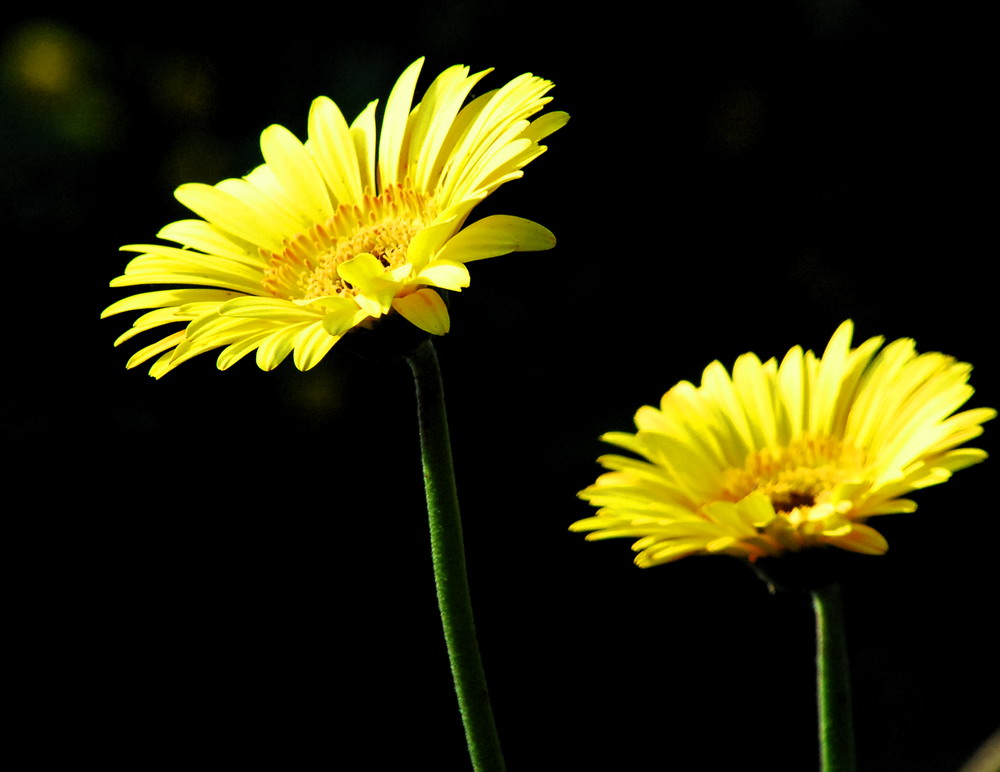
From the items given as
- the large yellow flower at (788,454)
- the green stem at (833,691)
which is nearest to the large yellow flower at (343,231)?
the large yellow flower at (788,454)

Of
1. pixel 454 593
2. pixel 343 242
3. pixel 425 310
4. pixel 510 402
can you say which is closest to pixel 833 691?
pixel 454 593

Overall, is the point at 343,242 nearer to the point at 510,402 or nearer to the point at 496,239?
the point at 496,239

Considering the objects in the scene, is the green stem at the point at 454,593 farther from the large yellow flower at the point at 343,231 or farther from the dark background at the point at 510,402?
→ the dark background at the point at 510,402

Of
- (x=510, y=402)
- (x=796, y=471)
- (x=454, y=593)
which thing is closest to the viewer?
(x=454, y=593)

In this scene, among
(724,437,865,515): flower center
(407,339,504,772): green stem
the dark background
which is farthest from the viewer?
the dark background

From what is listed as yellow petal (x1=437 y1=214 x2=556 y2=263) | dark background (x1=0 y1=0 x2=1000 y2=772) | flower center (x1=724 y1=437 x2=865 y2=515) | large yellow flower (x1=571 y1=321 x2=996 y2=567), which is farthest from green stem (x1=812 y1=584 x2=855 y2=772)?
dark background (x1=0 y1=0 x2=1000 y2=772)

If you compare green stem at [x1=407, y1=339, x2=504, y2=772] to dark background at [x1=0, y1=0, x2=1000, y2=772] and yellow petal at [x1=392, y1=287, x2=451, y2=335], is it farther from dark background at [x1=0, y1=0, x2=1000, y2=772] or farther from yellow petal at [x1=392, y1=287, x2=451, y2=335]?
dark background at [x1=0, y1=0, x2=1000, y2=772]

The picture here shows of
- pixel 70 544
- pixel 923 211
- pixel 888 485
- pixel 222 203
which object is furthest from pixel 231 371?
pixel 888 485
